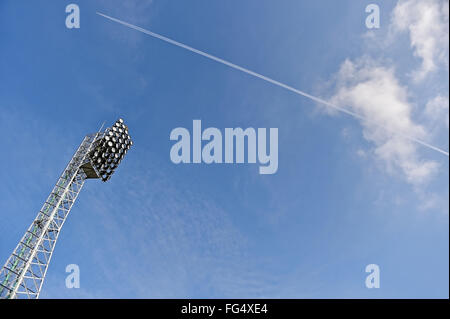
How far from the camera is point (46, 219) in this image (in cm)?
4034
